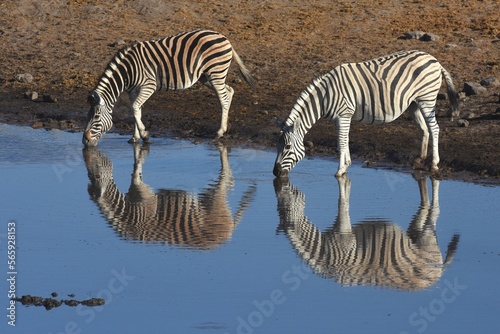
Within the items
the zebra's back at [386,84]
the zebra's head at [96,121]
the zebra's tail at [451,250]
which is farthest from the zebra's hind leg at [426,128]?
the zebra's head at [96,121]

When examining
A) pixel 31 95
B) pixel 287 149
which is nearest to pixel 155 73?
pixel 287 149

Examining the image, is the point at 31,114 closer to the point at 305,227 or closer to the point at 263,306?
the point at 305,227

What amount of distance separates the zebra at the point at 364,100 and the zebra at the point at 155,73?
10.3ft

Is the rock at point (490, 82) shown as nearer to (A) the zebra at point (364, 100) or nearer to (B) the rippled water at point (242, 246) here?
(A) the zebra at point (364, 100)

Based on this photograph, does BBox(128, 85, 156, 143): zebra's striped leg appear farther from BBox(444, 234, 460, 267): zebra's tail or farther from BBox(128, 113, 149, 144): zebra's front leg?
BBox(444, 234, 460, 267): zebra's tail

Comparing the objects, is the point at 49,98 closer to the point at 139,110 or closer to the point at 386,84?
the point at 139,110

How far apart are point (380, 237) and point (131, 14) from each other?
522 inches

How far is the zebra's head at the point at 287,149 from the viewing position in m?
14.5

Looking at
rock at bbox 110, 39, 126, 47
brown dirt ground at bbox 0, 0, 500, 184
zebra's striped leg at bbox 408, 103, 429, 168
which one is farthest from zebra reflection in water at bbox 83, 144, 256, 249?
rock at bbox 110, 39, 126, 47

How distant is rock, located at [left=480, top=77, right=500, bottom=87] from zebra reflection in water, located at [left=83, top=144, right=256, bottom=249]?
547 cm

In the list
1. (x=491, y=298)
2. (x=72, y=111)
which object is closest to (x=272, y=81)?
(x=72, y=111)

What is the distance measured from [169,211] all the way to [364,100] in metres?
3.28

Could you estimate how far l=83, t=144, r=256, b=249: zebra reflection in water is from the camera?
1184 cm

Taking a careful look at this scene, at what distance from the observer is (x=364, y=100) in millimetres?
14766
